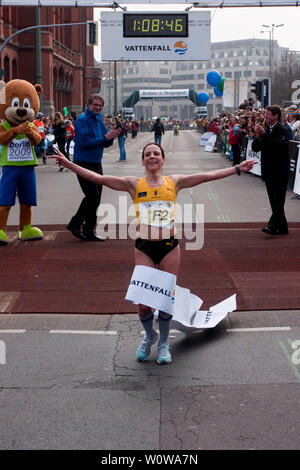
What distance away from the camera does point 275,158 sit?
36.8ft

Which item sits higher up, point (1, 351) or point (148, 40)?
point (148, 40)

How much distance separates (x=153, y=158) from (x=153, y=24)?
23050 mm

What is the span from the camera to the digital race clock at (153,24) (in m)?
27.7

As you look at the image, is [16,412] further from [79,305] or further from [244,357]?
[79,305]

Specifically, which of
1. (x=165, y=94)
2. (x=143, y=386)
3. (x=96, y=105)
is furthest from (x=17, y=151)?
(x=165, y=94)

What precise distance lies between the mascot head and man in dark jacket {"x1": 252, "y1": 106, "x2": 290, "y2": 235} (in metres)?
3.36

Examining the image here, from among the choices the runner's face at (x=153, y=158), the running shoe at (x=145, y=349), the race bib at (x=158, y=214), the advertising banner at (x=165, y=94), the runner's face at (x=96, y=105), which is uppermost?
the advertising banner at (x=165, y=94)

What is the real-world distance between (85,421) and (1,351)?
5.39 ft

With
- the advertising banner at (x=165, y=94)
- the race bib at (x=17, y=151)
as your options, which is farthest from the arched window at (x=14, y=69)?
the race bib at (x=17, y=151)

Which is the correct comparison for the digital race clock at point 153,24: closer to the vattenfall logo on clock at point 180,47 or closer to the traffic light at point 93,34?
the traffic light at point 93,34

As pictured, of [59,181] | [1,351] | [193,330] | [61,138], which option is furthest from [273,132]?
[61,138]

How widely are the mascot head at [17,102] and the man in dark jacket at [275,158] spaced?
132 inches

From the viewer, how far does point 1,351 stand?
602 cm

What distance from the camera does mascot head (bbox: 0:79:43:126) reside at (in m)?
10.8
